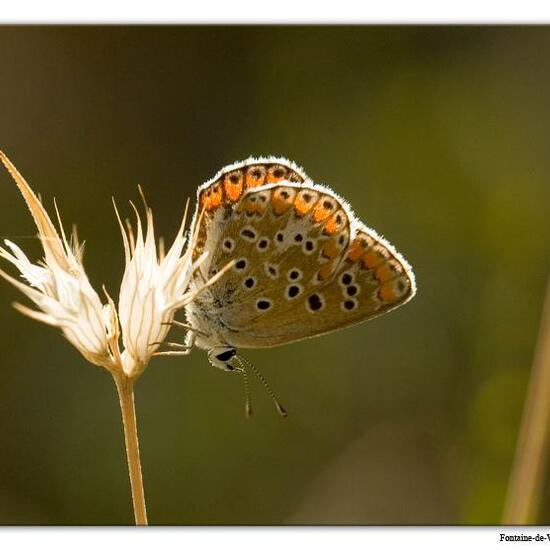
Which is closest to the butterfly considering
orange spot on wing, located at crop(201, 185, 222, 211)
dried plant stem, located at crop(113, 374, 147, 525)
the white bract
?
orange spot on wing, located at crop(201, 185, 222, 211)

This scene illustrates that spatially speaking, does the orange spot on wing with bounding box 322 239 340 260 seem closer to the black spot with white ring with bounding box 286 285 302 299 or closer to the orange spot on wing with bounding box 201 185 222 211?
the black spot with white ring with bounding box 286 285 302 299

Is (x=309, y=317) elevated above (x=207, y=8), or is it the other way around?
(x=207, y=8)

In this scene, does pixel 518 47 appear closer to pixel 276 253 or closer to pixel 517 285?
pixel 517 285

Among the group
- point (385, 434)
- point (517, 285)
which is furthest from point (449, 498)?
point (517, 285)

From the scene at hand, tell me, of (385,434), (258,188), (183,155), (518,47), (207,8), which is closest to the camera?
(258,188)

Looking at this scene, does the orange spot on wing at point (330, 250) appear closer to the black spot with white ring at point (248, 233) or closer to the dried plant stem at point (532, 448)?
the black spot with white ring at point (248, 233)

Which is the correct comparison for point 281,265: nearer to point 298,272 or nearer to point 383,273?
point 298,272
